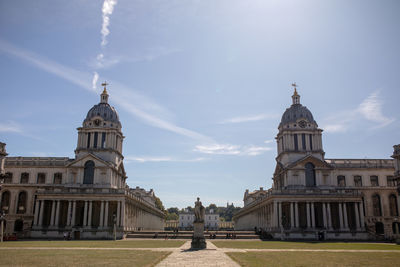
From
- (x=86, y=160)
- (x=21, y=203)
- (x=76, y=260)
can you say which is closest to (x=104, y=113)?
(x=86, y=160)

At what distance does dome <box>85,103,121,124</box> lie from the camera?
268ft

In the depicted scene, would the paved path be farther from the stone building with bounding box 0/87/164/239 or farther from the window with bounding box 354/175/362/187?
the window with bounding box 354/175/362/187

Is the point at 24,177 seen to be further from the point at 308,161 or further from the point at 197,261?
the point at 197,261

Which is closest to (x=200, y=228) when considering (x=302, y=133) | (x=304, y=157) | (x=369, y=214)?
(x=304, y=157)

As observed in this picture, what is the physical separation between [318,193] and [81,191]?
153 feet

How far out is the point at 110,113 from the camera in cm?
8300

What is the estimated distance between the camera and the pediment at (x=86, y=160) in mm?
75500

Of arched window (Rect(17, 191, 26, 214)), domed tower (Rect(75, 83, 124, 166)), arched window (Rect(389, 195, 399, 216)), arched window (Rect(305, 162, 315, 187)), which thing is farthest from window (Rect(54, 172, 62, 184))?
arched window (Rect(389, 195, 399, 216))

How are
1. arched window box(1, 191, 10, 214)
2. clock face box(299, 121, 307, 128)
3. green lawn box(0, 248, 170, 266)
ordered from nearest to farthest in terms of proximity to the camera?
green lawn box(0, 248, 170, 266) < arched window box(1, 191, 10, 214) < clock face box(299, 121, 307, 128)

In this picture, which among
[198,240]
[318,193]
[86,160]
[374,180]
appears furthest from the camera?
[374,180]

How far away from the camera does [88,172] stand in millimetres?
76438

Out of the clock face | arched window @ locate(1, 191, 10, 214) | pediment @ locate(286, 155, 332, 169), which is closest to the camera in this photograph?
pediment @ locate(286, 155, 332, 169)

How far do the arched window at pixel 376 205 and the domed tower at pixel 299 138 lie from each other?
50.7ft

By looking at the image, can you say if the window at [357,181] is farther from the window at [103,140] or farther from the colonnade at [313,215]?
the window at [103,140]
